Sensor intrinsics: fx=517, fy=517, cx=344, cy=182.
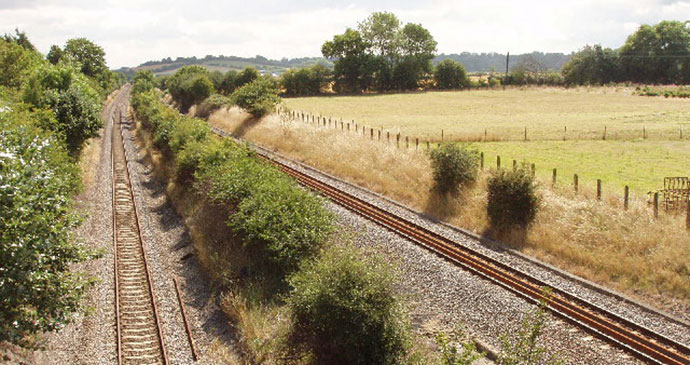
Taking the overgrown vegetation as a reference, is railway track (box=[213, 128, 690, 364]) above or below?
below

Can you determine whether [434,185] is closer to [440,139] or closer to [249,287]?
[249,287]

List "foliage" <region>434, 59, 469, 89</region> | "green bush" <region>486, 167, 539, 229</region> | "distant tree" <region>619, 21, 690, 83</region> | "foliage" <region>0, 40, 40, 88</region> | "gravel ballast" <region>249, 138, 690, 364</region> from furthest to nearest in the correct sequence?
1. "foliage" <region>434, 59, 469, 89</region>
2. "distant tree" <region>619, 21, 690, 83</region>
3. "foliage" <region>0, 40, 40, 88</region>
4. "green bush" <region>486, 167, 539, 229</region>
5. "gravel ballast" <region>249, 138, 690, 364</region>

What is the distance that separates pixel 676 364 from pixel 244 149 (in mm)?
19182

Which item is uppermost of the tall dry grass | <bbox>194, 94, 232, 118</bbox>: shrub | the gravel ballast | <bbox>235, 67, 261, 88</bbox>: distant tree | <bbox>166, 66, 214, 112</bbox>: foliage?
<bbox>235, 67, 261, 88</bbox>: distant tree

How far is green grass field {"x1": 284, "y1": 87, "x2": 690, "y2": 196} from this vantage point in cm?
3100

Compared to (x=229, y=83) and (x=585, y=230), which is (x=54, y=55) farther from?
(x=585, y=230)

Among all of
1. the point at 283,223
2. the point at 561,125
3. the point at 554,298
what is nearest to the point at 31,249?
the point at 283,223

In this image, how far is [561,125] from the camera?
51781 millimetres

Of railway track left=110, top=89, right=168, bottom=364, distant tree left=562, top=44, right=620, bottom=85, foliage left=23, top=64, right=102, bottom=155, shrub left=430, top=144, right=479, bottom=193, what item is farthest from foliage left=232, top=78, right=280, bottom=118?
distant tree left=562, top=44, right=620, bottom=85

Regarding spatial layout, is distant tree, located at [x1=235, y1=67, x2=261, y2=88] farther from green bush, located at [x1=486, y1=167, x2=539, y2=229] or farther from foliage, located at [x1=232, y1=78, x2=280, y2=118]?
green bush, located at [x1=486, y1=167, x2=539, y2=229]

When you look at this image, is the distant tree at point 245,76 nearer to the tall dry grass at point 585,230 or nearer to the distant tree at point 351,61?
the distant tree at point 351,61

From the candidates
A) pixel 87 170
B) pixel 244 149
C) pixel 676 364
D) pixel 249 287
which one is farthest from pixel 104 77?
pixel 676 364

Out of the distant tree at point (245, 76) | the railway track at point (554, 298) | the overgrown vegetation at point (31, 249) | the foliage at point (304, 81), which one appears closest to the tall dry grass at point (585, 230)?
the railway track at point (554, 298)

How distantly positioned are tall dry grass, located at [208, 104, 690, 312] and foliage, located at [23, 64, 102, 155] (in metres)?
17.0
